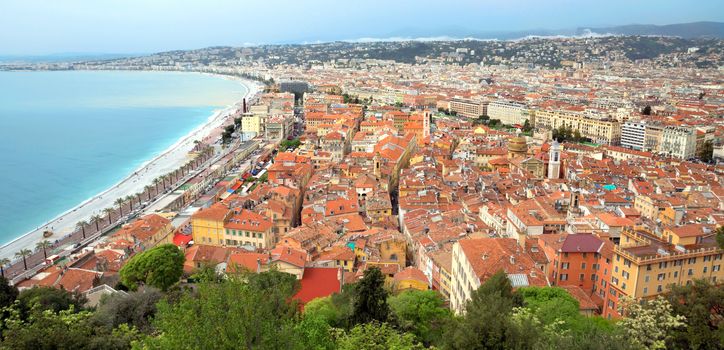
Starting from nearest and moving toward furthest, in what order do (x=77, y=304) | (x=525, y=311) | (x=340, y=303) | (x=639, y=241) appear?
(x=525, y=311) → (x=340, y=303) → (x=77, y=304) → (x=639, y=241)

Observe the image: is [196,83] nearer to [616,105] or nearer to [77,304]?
[616,105]

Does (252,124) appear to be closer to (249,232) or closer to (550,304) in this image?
(249,232)

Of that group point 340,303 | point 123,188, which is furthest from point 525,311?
point 123,188

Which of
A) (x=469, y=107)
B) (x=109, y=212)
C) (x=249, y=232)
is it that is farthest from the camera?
(x=469, y=107)

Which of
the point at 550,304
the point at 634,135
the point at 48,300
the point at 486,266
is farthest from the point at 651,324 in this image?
the point at 634,135

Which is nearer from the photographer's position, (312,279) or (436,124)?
(312,279)
